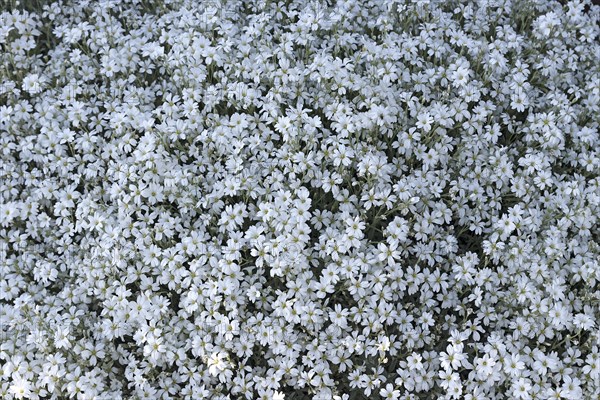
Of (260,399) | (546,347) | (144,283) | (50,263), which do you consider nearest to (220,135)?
(144,283)

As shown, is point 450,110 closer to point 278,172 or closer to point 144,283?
point 278,172

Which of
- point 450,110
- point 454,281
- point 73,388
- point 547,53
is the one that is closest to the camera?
point 73,388

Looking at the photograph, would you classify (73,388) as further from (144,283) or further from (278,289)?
(278,289)

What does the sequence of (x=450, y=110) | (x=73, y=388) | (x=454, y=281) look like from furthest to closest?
1. (x=450, y=110)
2. (x=454, y=281)
3. (x=73, y=388)

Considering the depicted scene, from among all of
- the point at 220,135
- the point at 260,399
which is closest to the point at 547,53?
the point at 220,135

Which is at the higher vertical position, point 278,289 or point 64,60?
point 64,60

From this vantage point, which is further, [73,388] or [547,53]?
[547,53]

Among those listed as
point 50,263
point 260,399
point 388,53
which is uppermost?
point 388,53
